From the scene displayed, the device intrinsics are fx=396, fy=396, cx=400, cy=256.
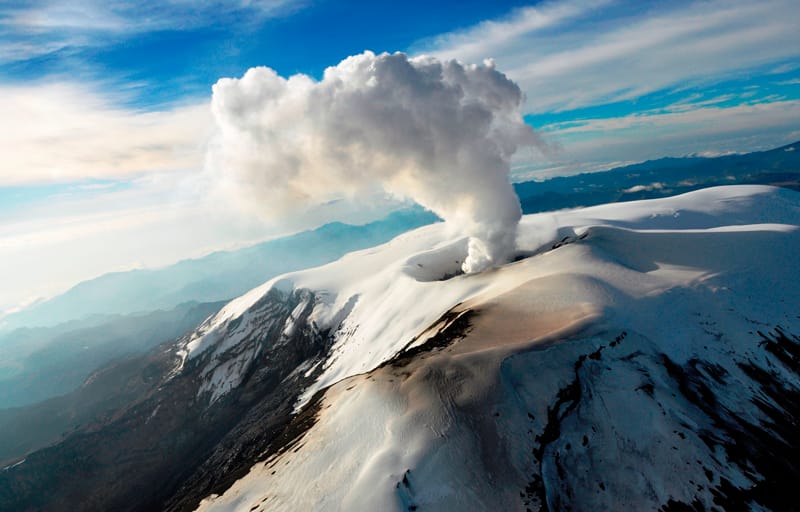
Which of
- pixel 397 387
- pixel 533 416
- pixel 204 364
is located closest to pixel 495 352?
pixel 533 416

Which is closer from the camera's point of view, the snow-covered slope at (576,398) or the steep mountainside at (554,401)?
the snow-covered slope at (576,398)

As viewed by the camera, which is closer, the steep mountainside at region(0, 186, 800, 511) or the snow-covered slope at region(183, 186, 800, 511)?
the snow-covered slope at region(183, 186, 800, 511)

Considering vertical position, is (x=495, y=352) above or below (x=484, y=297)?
above

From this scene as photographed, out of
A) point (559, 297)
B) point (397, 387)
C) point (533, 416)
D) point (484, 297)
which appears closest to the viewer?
point (533, 416)

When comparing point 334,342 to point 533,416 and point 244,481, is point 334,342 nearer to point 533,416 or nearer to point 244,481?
point 244,481
